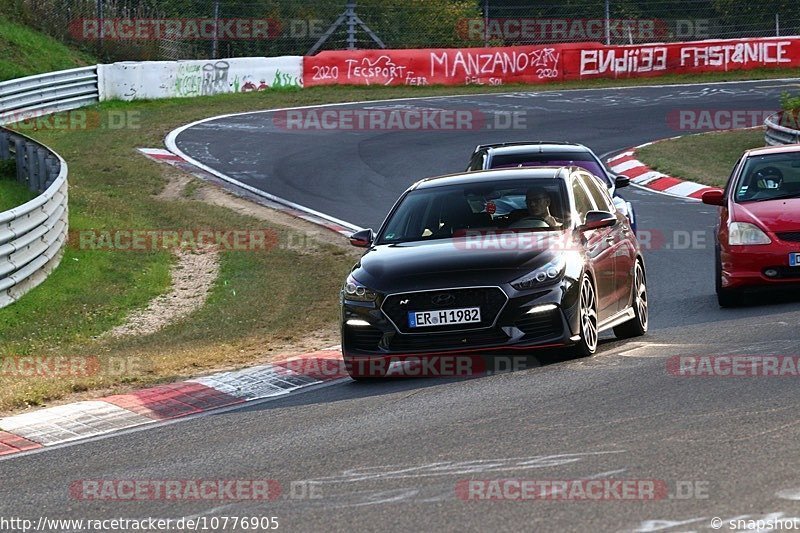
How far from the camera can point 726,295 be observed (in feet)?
43.6

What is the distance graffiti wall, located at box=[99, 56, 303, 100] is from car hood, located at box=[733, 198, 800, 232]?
24185mm

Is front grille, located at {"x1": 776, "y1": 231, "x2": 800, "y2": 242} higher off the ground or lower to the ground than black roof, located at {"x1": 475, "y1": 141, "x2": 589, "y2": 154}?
Result: lower

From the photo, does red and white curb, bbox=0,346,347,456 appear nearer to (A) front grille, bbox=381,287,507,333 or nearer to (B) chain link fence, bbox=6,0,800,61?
(A) front grille, bbox=381,287,507,333

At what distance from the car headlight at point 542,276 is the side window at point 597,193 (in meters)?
1.93

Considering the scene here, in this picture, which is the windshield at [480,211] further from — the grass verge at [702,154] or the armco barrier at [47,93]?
the armco barrier at [47,93]

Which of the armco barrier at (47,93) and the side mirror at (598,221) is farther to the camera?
the armco barrier at (47,93)

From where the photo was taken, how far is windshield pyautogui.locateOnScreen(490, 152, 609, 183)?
1683 centimetres

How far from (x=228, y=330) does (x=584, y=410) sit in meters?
6.61

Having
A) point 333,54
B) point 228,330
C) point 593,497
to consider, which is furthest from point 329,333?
point 333,54

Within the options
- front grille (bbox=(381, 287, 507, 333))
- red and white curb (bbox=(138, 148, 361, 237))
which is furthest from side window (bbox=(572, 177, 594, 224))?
red and white curb (bbox=(138, 148, 361, 237))

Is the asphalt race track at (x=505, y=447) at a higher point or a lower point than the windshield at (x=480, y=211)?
lower

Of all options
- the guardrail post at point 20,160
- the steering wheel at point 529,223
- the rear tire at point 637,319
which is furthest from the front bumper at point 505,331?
the guardrail post at point 20,160

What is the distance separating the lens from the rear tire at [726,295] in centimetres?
1325

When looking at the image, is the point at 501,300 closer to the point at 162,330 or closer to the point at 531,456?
the point at 531,456
